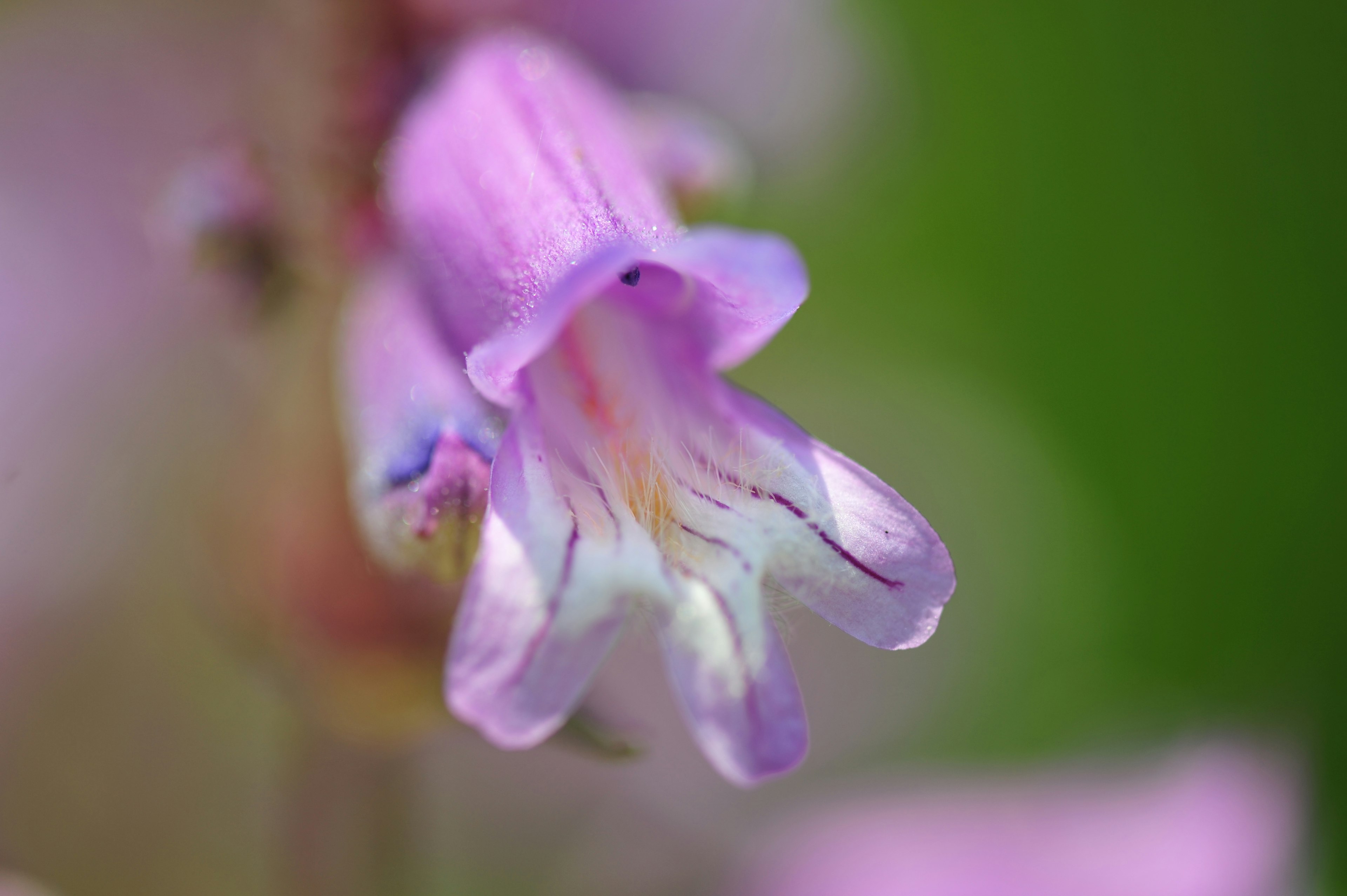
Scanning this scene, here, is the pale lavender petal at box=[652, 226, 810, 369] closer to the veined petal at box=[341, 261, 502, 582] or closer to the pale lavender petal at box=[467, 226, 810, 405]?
the pale lavender petal at box=[467, 226, 810, 405]

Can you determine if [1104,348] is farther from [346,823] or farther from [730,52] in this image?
[346,823]

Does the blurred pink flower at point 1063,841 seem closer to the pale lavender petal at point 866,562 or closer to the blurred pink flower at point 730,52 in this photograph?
the pale lavender petal at point 866,562

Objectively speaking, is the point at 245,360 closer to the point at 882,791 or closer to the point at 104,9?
the point at 104,9

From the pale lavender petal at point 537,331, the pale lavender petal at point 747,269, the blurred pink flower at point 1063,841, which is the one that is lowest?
the blurred pink flower at point 1063,841

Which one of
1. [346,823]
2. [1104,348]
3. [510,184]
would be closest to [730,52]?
[510,184]

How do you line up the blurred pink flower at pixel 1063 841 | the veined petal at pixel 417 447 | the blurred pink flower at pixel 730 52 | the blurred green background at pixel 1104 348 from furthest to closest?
1. the blurred green background at pixel 1104 348
2. the blurred pink flower at pixel 1063 841
3. the blurred pink flower at pixel 730 52
4. the veined petal at pixel 417 447

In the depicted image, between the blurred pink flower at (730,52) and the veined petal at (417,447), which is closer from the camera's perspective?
the veined petal at (417,447)

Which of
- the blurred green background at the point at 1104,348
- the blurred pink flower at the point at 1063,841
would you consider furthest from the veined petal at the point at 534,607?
the blurred green background at the point at 1104,348
